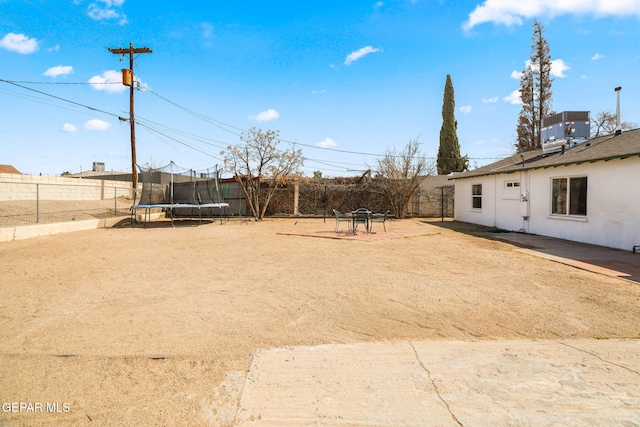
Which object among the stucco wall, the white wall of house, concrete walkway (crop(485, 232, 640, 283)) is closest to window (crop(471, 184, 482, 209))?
the white wall of house

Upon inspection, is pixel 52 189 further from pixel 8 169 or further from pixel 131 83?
pixel 8 169

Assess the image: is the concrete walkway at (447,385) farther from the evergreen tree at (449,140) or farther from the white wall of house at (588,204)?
the evergreen tree at (449,140)

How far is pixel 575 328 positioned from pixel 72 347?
476 centimetres

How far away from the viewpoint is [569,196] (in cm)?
983

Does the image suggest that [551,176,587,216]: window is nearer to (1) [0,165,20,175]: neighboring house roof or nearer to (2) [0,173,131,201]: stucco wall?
(2) [0,173,131,201]: stucco wall

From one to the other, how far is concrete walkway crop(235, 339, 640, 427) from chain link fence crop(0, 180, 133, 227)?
488 inches

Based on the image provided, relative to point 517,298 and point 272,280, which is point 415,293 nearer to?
point 517,298

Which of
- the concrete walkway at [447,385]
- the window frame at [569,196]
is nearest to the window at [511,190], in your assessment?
the window frame at [569,196]

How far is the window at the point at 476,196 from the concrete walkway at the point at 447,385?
1320cm

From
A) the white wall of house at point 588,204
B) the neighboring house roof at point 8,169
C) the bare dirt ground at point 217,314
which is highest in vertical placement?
the neighboring house roof at point 8,169

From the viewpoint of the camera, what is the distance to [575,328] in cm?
342

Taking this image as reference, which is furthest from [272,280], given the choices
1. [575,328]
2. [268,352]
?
[575,328]

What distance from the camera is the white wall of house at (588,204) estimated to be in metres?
7.96

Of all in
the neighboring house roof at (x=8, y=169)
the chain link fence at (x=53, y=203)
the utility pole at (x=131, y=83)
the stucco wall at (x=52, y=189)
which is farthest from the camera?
the neighboring house roof at (x=8, y=169)
